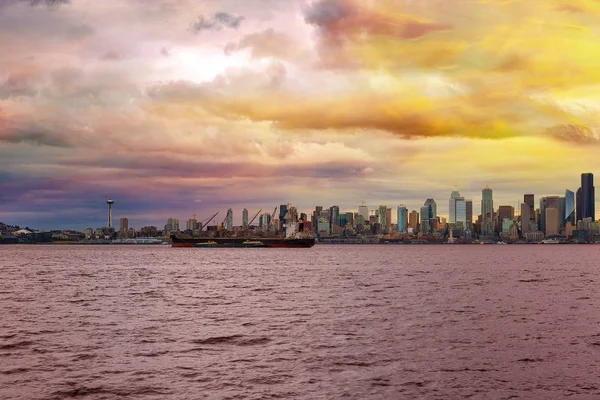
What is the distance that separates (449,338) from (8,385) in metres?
30.6

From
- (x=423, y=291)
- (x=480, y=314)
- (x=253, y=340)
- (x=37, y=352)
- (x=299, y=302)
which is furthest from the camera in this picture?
(x=423, y=291)

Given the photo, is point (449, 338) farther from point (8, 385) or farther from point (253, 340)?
point (8, 385)

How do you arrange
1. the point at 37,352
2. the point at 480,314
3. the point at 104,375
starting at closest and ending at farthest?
the point at 104,375, the point at 37,352, the point at 480,314

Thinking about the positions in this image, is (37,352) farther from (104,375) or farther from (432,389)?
(432,389)

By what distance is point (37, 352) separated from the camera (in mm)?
41312

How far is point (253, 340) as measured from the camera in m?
45.8

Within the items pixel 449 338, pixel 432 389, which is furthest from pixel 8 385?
pixel 449 338

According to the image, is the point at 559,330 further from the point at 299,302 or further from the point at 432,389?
the point at 299,302

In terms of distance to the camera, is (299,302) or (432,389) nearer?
(432,389)

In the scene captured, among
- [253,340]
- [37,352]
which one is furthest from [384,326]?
[37,352]

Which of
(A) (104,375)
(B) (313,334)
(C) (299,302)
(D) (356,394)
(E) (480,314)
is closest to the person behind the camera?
(D) (356,394)

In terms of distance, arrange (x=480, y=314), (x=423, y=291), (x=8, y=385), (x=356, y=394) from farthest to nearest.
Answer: (x=423, y=291), (x=480, y=314), (x=8, y=385), (x=356, y=394)

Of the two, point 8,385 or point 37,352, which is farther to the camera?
point 37,352

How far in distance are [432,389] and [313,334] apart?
60.7ft
